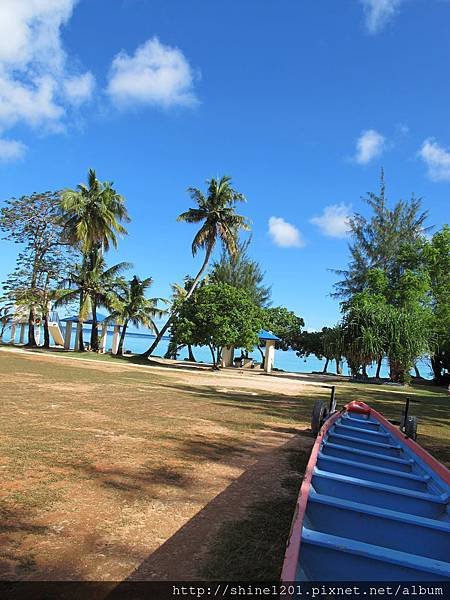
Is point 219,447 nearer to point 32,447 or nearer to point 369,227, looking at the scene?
point 32,447

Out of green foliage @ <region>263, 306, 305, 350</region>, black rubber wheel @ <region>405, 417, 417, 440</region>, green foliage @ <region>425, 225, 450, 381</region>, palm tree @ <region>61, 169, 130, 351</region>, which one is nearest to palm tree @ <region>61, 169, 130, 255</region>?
palm tree @ <region>61, 169, 130, 351</region>

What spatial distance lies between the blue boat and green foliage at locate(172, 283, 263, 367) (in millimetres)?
21441

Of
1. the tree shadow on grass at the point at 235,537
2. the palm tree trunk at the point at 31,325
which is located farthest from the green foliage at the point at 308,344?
the tree shadow on grass at the point at 235,537

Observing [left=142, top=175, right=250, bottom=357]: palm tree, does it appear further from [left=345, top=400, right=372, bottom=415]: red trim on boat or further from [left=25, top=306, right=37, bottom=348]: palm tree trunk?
[left=345, top=400, right=372, bottom=415]: red trim on boat

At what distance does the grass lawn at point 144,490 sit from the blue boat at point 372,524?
0.55 meters

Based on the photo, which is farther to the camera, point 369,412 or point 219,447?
point 369,412

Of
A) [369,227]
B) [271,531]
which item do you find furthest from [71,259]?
[271,531]

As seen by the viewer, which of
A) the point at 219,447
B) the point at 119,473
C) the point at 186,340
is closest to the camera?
the point at 119,473

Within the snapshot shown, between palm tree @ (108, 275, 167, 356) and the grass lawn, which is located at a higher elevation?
palm tree @ (108, 275, 167, 356)

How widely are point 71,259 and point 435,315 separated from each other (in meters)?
26.6

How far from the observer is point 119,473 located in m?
5.28

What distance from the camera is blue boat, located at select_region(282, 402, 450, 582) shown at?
8.88 feet

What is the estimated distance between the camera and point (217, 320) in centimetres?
2628

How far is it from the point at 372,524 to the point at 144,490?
2.37 metres
